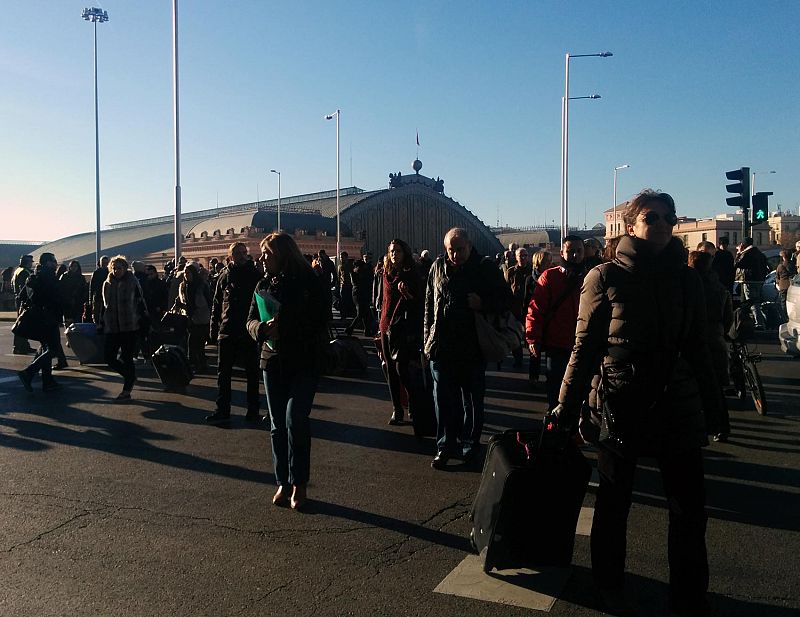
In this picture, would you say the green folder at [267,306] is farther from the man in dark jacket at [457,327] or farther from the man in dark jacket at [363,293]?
the man in dark jacket at [363,293]

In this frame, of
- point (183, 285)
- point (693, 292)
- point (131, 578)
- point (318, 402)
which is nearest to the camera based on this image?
point (693, 292)

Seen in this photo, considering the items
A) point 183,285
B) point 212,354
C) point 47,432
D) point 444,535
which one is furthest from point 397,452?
point 212,354

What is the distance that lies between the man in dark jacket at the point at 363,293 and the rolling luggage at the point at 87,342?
5477mm

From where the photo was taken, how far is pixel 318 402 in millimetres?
9242

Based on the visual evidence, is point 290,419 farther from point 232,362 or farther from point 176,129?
point 176,129

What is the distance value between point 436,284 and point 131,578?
3262 millimetres

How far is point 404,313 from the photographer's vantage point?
7.39m

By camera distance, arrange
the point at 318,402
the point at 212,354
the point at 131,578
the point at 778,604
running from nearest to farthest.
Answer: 1. the point at 778,604
2. the point at 131,578
3. the point at 318,402
4. the point at 212,354

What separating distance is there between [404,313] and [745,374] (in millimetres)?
4018

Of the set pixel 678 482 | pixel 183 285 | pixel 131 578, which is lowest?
pixel 131 578

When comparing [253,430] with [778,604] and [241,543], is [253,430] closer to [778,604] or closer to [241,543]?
[241,543]

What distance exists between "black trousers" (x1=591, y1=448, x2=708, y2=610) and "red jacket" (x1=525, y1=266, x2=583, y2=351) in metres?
3.45

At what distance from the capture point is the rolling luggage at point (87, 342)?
12.5 meters

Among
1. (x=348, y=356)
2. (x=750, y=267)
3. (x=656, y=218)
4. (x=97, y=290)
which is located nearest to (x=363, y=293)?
(x=348, y=356)
